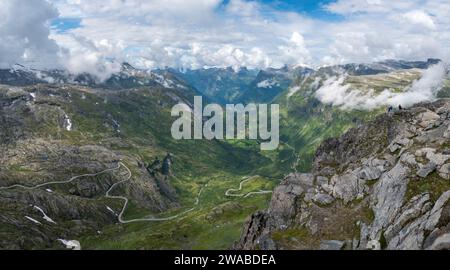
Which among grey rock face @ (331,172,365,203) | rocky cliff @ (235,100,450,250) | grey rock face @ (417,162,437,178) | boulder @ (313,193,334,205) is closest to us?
rocky cliff @ (235,100,450,250)

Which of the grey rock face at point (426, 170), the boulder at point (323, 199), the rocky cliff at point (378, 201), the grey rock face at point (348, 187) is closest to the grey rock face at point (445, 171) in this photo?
the rocky cliff at point (378, 201)

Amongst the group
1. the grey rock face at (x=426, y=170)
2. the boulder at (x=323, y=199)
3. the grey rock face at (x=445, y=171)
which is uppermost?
the grey rock face at (x=445, y=171)

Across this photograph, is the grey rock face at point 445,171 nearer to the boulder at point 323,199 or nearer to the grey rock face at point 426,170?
the grey rock face at point 426,170

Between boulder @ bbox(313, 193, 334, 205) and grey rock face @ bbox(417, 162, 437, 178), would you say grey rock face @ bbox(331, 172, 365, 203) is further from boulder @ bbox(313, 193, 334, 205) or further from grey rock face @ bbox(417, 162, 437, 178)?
grey rock face @ bbox(417, 162, 437, 178)

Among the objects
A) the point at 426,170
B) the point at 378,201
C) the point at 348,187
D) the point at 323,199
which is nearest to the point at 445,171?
the point at 426,170

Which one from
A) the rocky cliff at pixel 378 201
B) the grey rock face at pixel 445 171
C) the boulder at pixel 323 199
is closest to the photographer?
the rocky cliff at pixel 378 201

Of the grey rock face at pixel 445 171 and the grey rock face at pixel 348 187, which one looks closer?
the grey rock face at pixel 445 171

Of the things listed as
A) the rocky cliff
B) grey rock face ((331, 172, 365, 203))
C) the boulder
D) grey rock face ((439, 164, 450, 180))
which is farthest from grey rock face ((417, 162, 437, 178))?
the boulder
